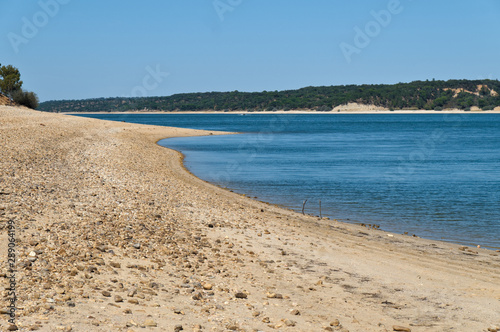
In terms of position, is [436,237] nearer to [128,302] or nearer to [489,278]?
[489,278]

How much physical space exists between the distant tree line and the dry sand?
2422 inches

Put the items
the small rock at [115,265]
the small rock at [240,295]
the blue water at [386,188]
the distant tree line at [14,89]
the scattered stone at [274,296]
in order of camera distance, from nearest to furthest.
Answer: the small rock at [240,295]
the scattered stone at [274,296]
the small rock at [115,265]
the blue water at [386,188]
the distant tree line at [14,89]

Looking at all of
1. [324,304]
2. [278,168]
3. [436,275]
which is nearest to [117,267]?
[324,304]

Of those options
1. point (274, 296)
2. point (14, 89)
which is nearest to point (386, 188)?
point (274, 296)

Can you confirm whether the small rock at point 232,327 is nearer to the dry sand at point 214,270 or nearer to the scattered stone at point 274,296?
the dry sand at point 214,270

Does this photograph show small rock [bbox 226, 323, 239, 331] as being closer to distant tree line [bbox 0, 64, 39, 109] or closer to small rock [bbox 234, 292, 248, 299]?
small rock [bbox 234, 292, 248, 299]

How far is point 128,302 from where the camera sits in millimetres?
7207

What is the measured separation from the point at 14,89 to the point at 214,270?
7266 cm

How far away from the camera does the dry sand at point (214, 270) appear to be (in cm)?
703

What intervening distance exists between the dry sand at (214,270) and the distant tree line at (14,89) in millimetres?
61531

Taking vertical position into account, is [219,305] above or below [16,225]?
below

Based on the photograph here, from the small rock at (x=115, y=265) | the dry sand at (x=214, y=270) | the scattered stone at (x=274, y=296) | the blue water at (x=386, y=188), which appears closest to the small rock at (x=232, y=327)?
the dry sand at (x=214, y=270)

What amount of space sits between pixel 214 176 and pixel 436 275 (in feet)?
62.4

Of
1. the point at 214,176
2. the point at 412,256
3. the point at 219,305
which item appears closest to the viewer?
the point at 219,305
